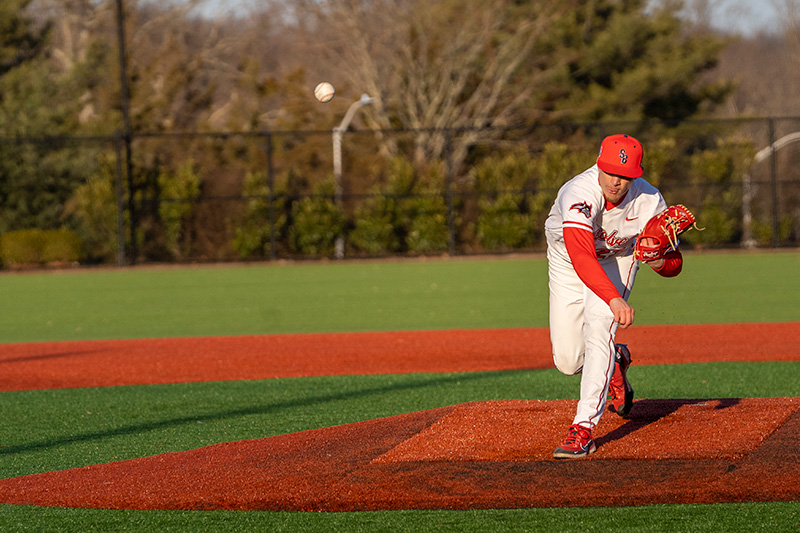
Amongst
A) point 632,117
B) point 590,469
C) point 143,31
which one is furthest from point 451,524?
point 143,31

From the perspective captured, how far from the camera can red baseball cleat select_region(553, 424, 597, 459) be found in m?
4.88

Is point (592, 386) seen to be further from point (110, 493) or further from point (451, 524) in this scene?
point (110, 493)

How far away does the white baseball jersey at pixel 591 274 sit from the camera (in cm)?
503

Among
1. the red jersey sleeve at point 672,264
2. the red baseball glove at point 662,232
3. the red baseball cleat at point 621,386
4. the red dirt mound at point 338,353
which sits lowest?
the red dirt mound at point 338,353

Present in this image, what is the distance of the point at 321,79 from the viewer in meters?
40.8

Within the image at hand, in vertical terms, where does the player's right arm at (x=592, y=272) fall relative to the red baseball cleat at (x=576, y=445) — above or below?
above

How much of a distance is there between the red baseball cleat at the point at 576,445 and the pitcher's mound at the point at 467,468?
5cm

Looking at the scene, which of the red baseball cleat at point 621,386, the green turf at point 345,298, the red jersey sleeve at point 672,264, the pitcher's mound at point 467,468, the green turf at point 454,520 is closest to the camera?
the green turf at point 454,520

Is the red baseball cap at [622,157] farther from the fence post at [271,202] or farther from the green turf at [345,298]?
the fence post at [271,202]

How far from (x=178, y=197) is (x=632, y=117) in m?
17.8

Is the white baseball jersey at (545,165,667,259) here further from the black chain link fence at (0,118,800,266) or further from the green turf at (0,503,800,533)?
the black chain link fence at (0,118,800,266)

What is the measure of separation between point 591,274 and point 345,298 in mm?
11681

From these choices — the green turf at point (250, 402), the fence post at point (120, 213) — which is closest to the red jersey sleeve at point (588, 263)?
the green turf at point (250, 402)

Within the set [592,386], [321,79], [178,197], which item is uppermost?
[321,79]
